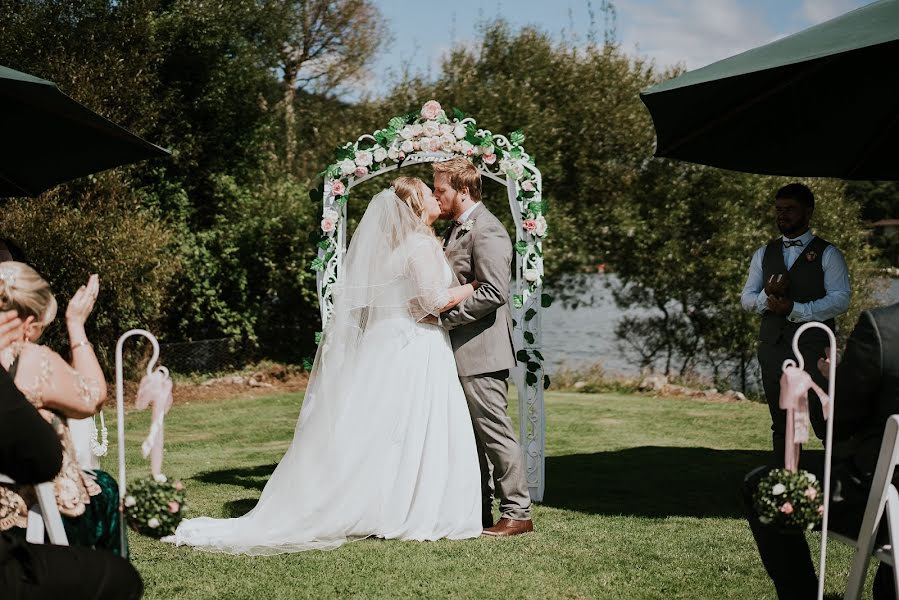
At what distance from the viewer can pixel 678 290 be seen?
15.8 m

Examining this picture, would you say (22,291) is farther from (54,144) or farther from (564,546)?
(564,546)

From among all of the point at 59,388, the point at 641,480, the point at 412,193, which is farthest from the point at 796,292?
the point at 59,388

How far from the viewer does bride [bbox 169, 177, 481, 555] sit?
5.18m

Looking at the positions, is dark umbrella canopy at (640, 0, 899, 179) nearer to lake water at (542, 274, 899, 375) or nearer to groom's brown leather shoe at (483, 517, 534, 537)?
groom's brown leather shoe at (483, 517, 534, 537)

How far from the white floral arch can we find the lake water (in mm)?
8752

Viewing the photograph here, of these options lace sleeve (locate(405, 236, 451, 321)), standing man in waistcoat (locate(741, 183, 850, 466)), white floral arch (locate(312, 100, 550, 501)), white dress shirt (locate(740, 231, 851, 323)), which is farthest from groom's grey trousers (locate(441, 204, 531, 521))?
white dress shirt (locate(740, 231, 851, 323))

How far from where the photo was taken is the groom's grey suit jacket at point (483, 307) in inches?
209

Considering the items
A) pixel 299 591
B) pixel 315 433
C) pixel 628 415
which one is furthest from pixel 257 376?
pixel 299 591

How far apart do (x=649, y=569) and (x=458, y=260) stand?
206 centimetres

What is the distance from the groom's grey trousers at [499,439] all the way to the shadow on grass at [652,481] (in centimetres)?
78

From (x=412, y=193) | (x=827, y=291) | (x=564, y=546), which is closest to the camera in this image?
(x=564, y=546)

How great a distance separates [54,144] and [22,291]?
7.99 ft

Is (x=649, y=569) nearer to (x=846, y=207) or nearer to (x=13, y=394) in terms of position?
(x=13, y=394)

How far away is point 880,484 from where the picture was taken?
289 cm
